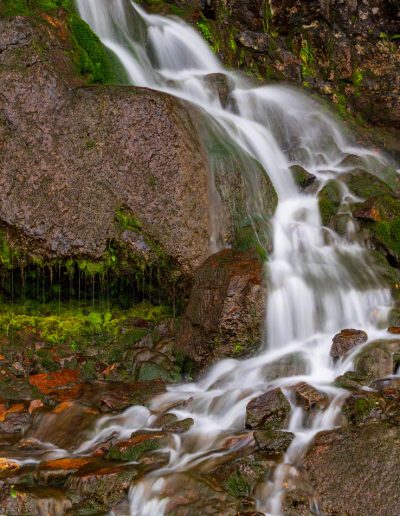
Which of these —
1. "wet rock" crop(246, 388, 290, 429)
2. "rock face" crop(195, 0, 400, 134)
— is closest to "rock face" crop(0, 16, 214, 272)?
"wet rock" crop(246, 388, 290, 429)

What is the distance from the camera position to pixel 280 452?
5.58 m

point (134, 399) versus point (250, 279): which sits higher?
point (250, 279)

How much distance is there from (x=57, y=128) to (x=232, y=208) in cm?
293

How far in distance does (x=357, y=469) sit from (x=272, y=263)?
431 cm

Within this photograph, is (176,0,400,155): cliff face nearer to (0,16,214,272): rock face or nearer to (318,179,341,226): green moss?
(318,179,341,226): green moss

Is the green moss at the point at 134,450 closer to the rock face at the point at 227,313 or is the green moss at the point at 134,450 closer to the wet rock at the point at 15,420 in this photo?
the wet rock at the point at 15,420

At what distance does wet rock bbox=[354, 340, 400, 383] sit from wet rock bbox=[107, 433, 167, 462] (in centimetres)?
249

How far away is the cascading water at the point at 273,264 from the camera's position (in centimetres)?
607

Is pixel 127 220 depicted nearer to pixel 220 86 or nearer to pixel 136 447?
pixel 136 447

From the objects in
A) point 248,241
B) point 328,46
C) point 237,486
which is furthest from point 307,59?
point 237,486

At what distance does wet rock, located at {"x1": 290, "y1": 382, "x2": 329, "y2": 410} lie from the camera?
20.5 feet

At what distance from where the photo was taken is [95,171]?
8.84 meters

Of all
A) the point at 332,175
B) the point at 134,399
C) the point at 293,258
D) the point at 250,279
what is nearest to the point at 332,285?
the point at 293,258

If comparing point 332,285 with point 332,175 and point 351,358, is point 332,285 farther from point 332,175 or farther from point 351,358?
point 332,175
